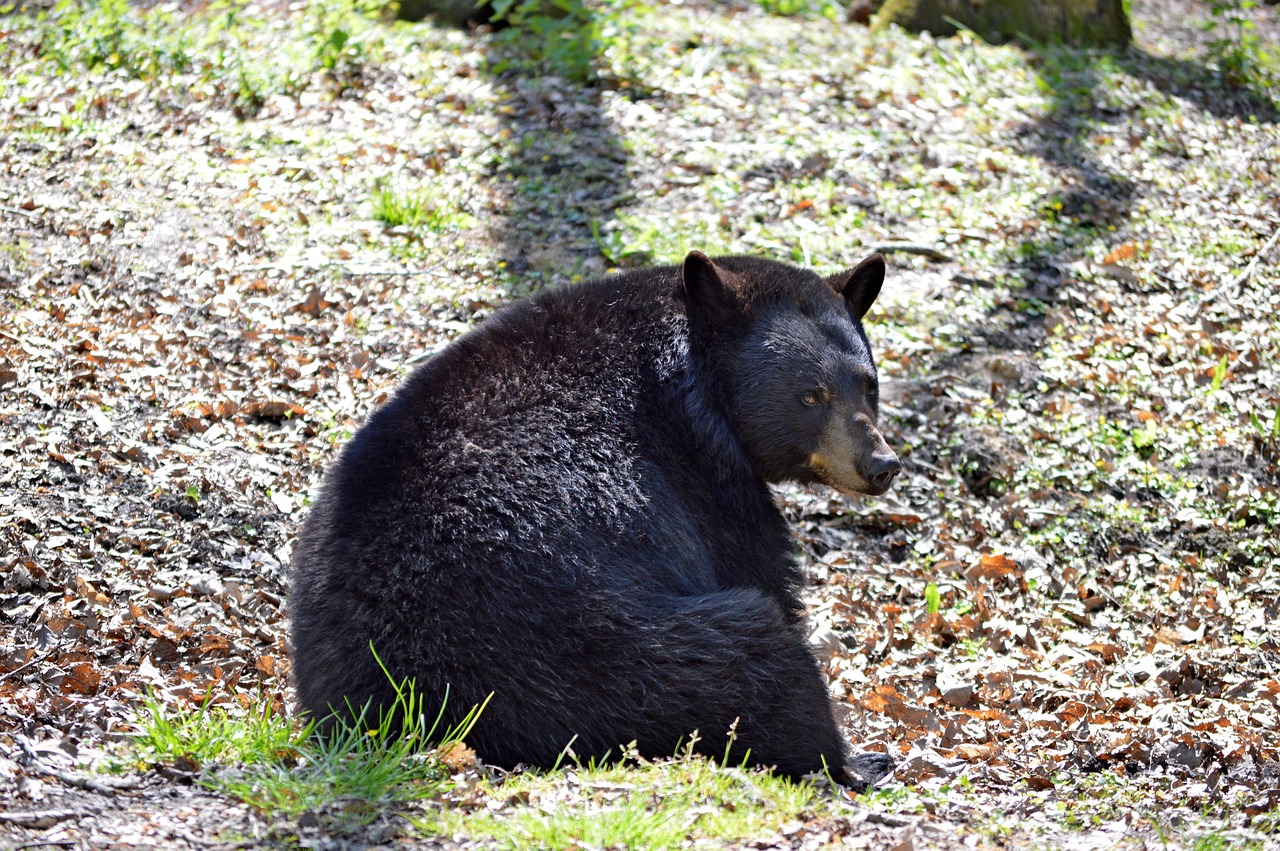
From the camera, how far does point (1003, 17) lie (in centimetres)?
1217

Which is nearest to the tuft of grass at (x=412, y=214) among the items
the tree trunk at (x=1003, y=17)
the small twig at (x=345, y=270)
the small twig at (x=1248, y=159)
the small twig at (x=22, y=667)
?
the small twig at (x=345, y=270)

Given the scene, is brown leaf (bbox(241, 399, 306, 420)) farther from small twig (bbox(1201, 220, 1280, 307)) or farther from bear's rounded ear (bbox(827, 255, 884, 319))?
small twig (bbox(1201, 220, 1280, 307))

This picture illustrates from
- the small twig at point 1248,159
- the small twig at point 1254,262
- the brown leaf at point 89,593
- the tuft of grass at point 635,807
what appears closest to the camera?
the tuft of grass at point 635,807

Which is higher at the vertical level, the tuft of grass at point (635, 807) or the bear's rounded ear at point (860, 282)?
the bear's rounded ear at point (860, 282)

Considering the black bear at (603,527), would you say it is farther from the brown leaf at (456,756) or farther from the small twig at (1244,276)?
the small twig at (1244,276)

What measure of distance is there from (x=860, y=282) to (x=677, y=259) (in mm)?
3243

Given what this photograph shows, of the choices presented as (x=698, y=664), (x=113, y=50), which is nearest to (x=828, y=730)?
(x=698, y=664)

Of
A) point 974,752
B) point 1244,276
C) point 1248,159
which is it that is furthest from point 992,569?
point 1248,159

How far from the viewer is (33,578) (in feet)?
17.5

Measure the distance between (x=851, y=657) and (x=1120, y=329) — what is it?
13.0 feet

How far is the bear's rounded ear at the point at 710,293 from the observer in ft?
16.0

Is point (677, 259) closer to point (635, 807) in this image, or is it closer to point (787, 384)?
point (787, 384)

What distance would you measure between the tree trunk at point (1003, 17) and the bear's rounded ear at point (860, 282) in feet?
25.5

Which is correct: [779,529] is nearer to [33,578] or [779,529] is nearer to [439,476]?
[439,476]
